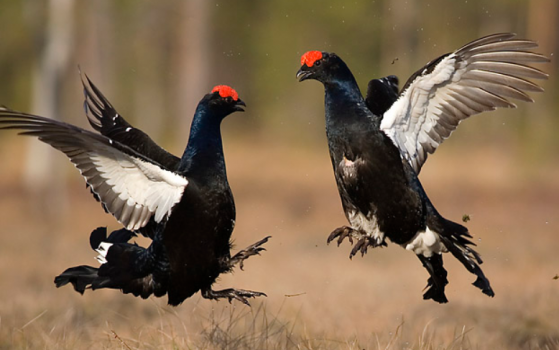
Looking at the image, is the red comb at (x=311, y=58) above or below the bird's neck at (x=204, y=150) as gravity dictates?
above

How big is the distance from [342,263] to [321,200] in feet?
23.0

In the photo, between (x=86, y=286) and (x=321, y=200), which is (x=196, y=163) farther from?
(x=321, y=200)

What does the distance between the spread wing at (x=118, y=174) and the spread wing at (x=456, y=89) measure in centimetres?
127

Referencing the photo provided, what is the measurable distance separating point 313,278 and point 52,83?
28.7 ft

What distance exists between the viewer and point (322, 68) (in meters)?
4.51

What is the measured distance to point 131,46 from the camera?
30.4 meters

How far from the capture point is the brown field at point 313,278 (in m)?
4.45

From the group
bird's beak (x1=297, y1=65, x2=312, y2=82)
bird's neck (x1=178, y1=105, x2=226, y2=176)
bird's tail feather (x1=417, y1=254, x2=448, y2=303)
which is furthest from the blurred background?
bird's beak (x1=297, y1=65, x2=312, y2=82)

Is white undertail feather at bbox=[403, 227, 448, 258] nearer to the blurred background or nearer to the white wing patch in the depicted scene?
the blurred background

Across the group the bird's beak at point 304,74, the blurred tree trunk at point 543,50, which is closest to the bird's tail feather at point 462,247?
the bird's beak at point 304,74

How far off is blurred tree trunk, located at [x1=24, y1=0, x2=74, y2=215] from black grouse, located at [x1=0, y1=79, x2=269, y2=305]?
10699mm

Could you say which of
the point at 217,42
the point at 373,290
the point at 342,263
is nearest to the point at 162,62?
the point at 217,42

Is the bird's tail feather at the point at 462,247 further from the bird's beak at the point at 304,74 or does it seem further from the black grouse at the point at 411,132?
the bird's beak at the point at 304,74

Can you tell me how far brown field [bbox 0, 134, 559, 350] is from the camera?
14.6ft
